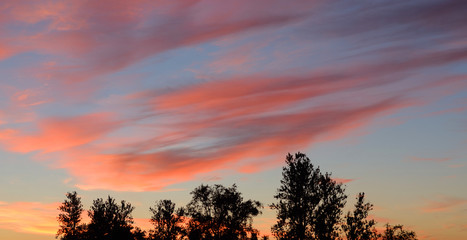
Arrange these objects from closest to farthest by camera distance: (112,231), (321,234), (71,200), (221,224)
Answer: (321,234) < (112,231) < (221,224) < (71,200)

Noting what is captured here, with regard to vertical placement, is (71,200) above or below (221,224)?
above

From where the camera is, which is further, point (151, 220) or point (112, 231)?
point (151, 220)

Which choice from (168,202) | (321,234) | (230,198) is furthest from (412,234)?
(321,234)

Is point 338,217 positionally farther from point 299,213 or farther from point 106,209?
point 106,209

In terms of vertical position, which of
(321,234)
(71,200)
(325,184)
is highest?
(71,200)

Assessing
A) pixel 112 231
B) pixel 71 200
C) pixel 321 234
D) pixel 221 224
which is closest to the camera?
pixel 321 234

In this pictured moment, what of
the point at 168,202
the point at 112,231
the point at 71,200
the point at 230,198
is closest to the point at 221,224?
the point at 230,198

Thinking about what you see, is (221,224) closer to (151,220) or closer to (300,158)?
(151,220)

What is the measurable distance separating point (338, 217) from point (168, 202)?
180ft

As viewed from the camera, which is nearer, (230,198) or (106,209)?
(106,209)

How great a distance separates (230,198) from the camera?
114500mm

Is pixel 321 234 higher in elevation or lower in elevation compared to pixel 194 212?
lower

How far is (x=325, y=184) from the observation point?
73250 millimetres

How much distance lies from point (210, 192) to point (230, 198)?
15.7 feet
